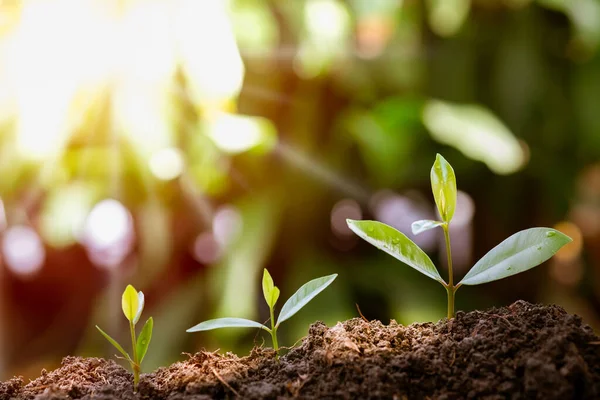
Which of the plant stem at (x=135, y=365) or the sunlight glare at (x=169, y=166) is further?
the sunlight glare at (x=169, y=166)

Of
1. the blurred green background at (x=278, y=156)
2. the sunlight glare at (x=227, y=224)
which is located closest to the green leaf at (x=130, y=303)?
the blurred green background at (x=278, y=156)

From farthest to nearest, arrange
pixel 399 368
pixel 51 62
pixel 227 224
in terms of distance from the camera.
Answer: pixel 227 224 < pixel 51 62 < pixel 399 368

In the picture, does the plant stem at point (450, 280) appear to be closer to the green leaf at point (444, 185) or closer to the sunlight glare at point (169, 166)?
the green leaf at point (444, 185)

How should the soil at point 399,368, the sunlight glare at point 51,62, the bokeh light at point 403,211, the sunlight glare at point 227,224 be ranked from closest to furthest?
the soil at point 399,368 → the sunlight glare at point 51,62 → the sunlight glare at point 227,224 → the bokeh light at point 403,211

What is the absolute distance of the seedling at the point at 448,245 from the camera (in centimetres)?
30

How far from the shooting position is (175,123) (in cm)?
120

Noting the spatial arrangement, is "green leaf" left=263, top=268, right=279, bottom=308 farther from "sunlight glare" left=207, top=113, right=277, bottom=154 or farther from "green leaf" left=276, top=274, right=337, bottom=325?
"sunlight glare" left=207, top=113, right=277, bottom=154

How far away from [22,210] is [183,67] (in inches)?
23.9

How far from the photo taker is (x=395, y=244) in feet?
1.05

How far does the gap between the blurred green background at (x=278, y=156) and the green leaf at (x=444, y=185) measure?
0.67 m

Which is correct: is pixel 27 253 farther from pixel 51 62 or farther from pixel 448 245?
pixel 448 245

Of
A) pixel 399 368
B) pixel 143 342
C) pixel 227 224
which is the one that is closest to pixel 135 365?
pixel 143 342

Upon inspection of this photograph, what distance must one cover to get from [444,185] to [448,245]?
35 mm

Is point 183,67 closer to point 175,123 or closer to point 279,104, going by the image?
point 175,123
